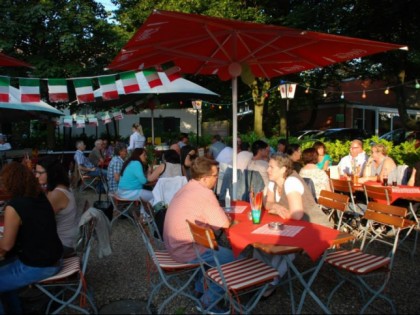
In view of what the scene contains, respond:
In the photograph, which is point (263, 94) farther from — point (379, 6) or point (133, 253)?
point (133, 253)

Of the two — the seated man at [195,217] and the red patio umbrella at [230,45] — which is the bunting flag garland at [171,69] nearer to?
the red patio umbrella at [230,45]

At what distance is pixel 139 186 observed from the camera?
6.31 metres

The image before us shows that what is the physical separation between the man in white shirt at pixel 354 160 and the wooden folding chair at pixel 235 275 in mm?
4213

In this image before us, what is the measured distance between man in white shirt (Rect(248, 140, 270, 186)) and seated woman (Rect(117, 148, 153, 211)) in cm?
166

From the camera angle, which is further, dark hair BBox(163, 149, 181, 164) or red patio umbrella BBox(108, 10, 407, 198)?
dark hair BBox(163, 149, 181, 164)

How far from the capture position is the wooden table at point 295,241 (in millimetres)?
2898

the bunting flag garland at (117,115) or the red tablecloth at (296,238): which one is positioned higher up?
the bunting flag garland at (117,115)

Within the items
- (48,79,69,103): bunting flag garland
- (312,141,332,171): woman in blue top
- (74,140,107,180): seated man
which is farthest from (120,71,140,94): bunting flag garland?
(312,141,332,171): woman in blue top

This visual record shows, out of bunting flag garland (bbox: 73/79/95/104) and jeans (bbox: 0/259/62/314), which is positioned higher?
bunting flag garland (bbox: 73/79/95/104)

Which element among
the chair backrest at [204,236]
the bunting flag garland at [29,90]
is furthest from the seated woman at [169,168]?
the chair backrest at [204,236]

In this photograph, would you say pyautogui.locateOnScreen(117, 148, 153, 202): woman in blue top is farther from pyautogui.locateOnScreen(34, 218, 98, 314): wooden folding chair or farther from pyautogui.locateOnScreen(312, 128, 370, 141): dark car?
pyautogui.locateOnScreen(312, 128, 370, 141): dark car

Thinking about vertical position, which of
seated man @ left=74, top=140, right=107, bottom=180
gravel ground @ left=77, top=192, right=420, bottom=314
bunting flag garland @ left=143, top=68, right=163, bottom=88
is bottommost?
gravel ground @ left=77, top=192, right=420, bottom=314

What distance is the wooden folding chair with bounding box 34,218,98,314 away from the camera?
124 inches

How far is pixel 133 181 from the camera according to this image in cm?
628
